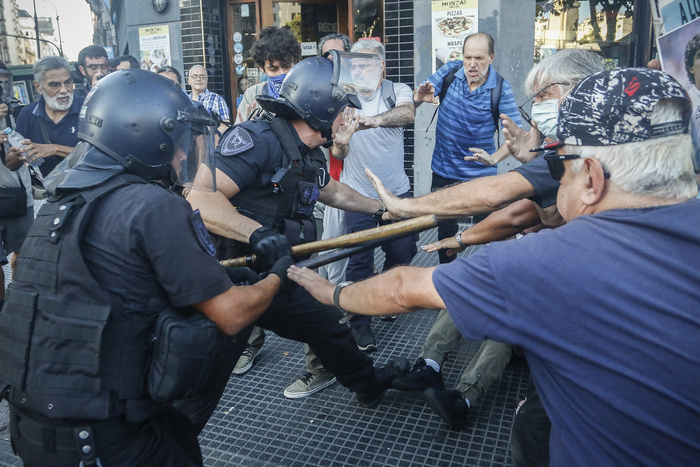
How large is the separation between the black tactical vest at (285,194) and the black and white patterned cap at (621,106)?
1.88 metres

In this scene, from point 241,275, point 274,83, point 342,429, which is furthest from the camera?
point 274,83

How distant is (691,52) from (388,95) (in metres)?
2.40

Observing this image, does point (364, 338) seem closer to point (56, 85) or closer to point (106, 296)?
point (106, 296)

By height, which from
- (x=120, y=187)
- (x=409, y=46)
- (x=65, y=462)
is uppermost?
(x=409, y=46)

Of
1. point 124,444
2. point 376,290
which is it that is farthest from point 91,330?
point 376,290

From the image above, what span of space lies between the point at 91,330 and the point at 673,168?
1740 millimetres

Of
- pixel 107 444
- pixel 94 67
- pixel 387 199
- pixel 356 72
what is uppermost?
pixel 94 67

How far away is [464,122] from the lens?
532 centimetres

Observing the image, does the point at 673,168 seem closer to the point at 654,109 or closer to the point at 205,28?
the point at 654,109

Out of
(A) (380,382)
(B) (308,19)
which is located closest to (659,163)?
(A) (380,382)

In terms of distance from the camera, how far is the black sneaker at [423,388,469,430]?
10.8ft

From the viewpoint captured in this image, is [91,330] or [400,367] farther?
[400,367]

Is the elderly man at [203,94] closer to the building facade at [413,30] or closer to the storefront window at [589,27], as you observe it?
the building facade at [413,30]

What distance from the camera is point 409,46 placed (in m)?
7.88
